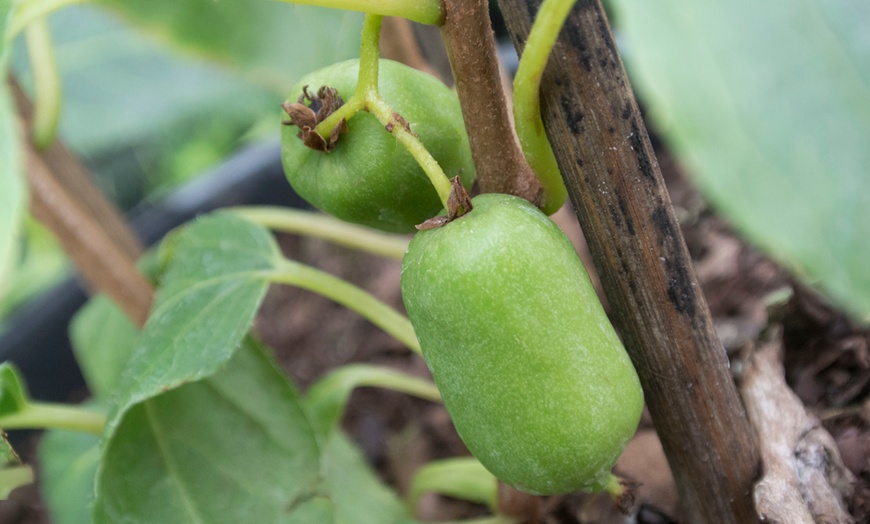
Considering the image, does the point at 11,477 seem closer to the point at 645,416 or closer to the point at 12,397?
the point at 12,397

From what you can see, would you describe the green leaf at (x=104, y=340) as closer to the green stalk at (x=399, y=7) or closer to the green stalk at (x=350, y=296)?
the green stalk at (x=350, y=296)

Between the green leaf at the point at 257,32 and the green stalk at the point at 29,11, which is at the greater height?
the green stalk at the point at 29,11

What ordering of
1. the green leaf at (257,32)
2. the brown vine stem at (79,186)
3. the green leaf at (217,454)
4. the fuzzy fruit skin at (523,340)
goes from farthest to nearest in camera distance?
the green leaf at (257,32), the brown vine stem at (79,186), the green leaf at (217,454), the fuzzy fruit skin at (523,340)

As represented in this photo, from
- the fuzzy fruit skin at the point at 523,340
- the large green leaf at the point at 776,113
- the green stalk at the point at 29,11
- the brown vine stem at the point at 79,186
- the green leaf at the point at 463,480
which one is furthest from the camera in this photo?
the brown vine stem at the point at 79,186

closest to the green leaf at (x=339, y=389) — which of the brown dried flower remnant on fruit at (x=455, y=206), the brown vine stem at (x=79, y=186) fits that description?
the brown vine stem at (x=79, y=186)

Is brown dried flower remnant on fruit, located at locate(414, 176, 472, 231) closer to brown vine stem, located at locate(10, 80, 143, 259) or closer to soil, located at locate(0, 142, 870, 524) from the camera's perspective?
soil, located at locate(0, 142, 870, 524)

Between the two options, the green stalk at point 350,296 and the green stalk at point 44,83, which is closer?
the green stalk at point 350,296

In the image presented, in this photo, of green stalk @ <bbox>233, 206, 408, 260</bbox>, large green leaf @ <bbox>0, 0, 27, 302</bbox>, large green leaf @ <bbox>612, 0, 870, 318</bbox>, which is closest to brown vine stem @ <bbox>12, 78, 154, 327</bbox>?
green stalk @ <bbox>233, 206, 408, 260</bbox>
